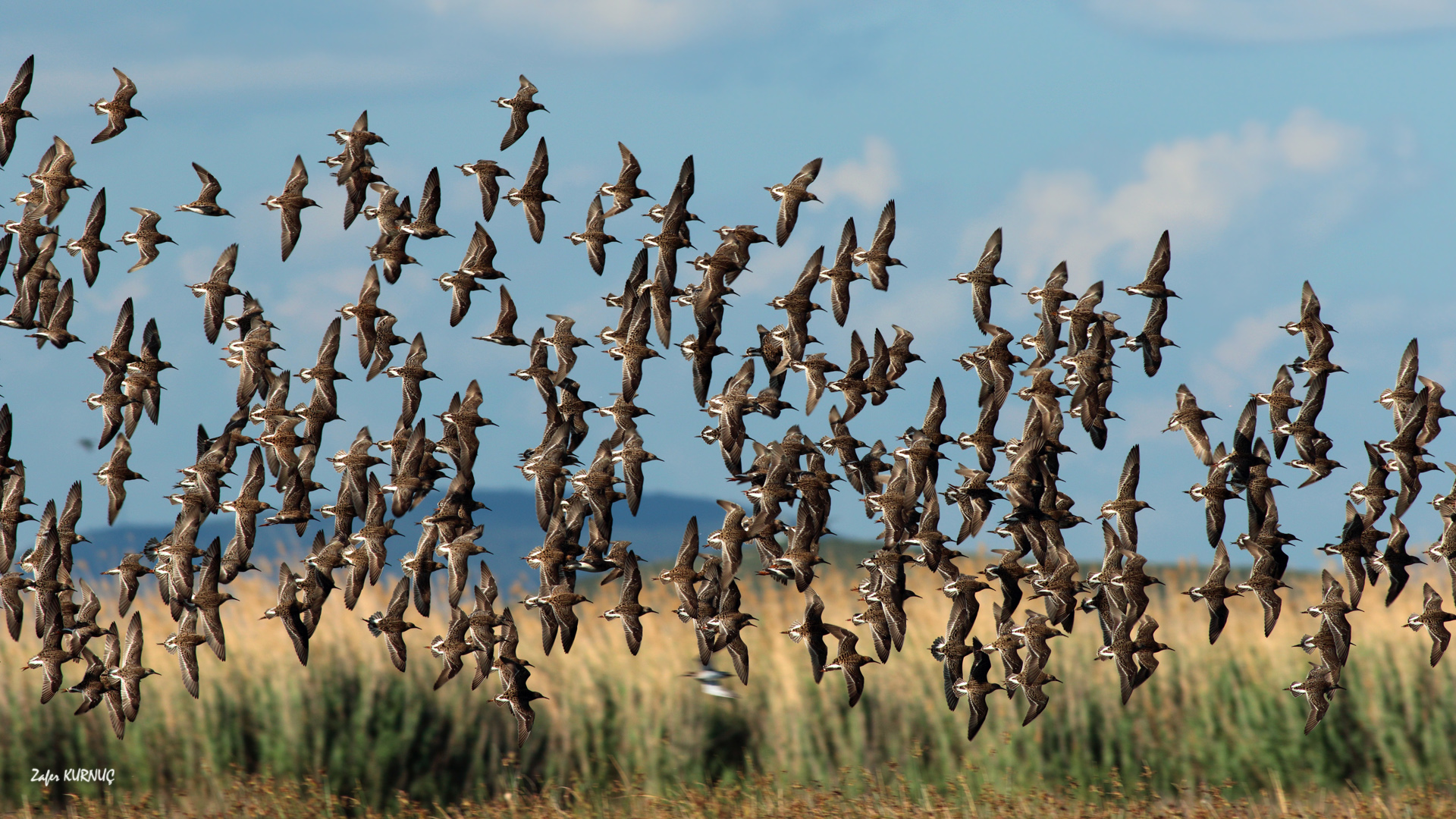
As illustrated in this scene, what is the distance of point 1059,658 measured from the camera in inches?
524

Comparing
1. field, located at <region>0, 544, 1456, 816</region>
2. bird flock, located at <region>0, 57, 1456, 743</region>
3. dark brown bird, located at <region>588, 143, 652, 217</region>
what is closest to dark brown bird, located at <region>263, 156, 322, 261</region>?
bird flock, located at <region>0, 57, 1456, 743</region>

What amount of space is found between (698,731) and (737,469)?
225 inches

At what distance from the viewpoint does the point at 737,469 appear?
7555 millimetres

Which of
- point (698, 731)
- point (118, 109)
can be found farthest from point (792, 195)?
point (698, 731)

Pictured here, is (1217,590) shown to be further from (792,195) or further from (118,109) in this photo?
(118,109)

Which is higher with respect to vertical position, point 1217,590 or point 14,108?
point 14,108

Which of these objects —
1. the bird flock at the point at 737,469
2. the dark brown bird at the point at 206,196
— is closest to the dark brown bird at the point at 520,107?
the bird flock at the point at 737,469

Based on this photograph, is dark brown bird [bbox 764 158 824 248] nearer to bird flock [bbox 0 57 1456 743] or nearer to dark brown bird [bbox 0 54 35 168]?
bird flock [bbox 0 57 1456 743]

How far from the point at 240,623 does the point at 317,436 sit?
6432 mm

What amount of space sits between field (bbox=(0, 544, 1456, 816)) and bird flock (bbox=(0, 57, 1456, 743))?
15.3ft

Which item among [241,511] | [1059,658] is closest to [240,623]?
[241,511]

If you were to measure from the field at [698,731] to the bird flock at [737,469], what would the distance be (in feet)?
15.3

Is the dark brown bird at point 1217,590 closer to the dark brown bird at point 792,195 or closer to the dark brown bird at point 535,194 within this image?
the dark brown bird at point 792,195

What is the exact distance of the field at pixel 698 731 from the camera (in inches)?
484
